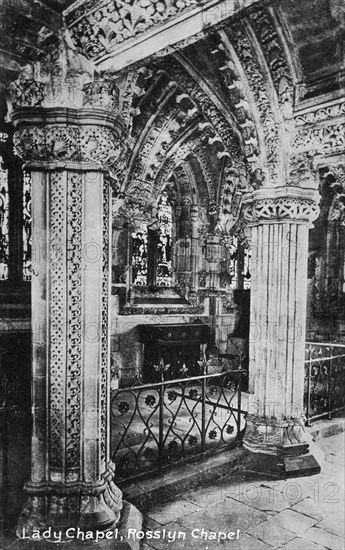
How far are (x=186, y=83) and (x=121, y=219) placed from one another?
138 inches

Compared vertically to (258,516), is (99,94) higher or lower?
higher

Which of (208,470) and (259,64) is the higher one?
(259,64)

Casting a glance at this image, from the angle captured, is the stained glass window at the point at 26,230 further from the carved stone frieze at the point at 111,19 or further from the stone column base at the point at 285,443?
the carved stone frieze at the point at 111,19

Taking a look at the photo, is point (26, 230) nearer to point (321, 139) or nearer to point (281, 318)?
point (281, 318)

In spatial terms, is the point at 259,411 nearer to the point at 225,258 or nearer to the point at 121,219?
the point at 121,219

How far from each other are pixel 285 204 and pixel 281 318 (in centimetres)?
133

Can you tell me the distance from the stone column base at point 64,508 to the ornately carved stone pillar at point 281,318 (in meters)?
2.52

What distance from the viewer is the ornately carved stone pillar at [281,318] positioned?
5.00 meters

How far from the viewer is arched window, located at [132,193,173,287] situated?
9.70 m

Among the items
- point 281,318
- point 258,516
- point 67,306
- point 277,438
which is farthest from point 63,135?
point 277,438

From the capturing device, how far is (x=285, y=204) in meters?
4.98

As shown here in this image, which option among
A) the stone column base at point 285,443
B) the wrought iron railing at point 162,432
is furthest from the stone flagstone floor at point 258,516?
the wrought iron railing at point 162,432

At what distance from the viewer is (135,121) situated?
24.1 ft

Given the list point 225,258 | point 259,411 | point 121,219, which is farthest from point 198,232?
point 259,411
